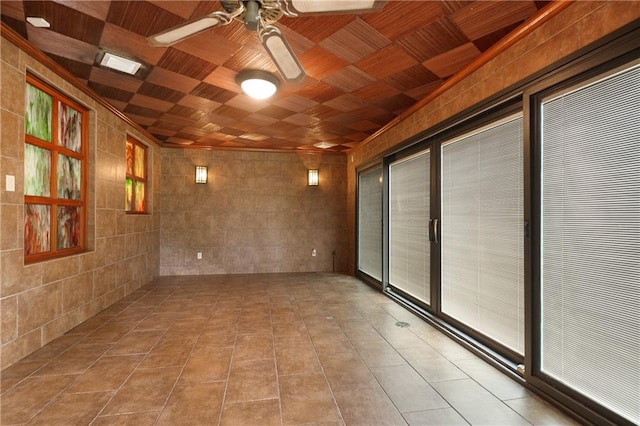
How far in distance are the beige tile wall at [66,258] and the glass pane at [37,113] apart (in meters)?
0.16

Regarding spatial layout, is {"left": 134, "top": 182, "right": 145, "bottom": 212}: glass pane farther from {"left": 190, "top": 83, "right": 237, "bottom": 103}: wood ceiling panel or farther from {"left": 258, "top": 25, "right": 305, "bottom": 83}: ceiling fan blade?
{"left": 258, "top": 25, "right": 305, "bottom": 83}: ceiling fan blade

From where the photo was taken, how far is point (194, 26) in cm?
179

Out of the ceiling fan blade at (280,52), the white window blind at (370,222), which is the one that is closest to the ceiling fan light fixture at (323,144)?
the white window blind at (370,222)

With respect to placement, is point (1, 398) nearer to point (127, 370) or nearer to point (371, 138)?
point (127, 370)

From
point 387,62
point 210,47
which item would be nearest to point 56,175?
point 210,47

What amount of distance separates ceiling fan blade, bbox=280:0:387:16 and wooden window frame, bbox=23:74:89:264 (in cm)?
272

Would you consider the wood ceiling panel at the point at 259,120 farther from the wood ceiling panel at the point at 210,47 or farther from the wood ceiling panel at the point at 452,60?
the wood ceiling panel at the point at 452,60

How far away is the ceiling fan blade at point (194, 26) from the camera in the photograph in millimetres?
1737

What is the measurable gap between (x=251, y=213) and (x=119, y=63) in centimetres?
395

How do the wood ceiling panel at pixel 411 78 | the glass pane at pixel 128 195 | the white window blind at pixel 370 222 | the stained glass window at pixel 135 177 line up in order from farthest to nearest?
the white window blind at pixel 370 222, the stained glass window at pixel 135 177, the glass pane at pixel 128 195, the wood ceiling panel at pixel 411 78

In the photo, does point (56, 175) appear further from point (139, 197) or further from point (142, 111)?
point (139, 197)

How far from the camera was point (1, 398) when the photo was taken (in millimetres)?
2016

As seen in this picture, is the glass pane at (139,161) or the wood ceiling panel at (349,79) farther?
the glass pane at (139,161)

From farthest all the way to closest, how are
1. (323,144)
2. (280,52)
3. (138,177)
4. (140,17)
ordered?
1. (323,144)
2. (138,177)
3. (140,17)
4. (280,52)
